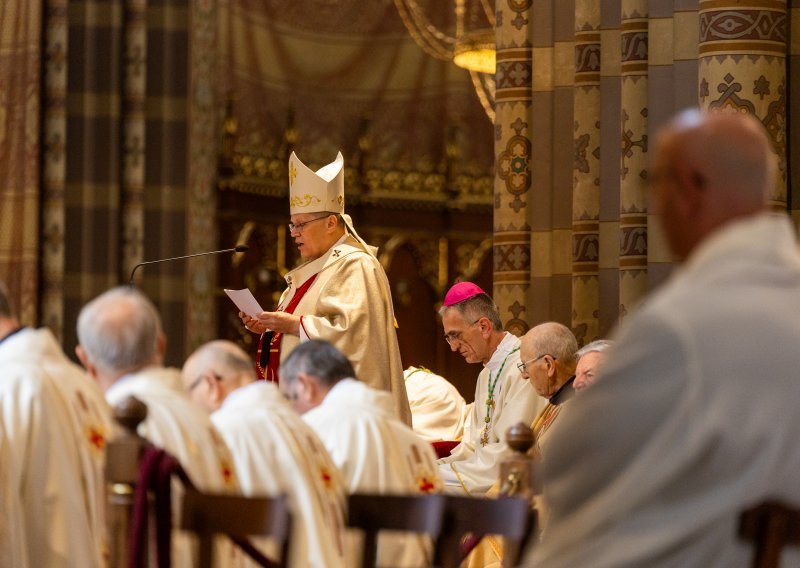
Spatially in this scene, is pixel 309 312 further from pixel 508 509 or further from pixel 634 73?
pixel 508 509

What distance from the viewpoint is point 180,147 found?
12.7m

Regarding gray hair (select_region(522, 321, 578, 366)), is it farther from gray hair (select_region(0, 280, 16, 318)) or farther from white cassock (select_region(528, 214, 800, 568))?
white cassock (select_region(528, 214, 800, 568))

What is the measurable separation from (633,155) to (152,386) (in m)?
4.37

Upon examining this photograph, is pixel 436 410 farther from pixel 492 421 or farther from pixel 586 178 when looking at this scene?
pixel 586 178

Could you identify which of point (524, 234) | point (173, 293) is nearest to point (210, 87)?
point (173, 293)

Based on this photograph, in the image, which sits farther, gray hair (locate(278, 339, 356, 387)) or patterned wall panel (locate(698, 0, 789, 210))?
patterned wall panel (locate(698, 0, 789, 210))

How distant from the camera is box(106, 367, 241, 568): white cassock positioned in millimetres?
4902

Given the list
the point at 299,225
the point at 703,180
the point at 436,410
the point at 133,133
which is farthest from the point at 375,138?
the point at 703,180

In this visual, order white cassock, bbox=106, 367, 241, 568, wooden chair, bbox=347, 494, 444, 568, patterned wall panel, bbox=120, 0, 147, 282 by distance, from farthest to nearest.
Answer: patterned wall panel, bbox=120, 0, 147, 282
white cassock, bbox=106, 367, 241, 568
wooden chair, bbox=347, 494, 444, 568

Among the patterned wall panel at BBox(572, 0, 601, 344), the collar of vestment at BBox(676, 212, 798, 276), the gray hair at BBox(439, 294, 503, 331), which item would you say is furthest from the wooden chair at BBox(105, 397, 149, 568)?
the patterned wall panel at BBox(572, 0, 601, 344)

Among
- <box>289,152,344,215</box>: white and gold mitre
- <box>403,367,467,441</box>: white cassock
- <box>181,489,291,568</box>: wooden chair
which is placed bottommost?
<box>403,367,467,441</box>: white cassock

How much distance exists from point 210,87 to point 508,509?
30.3 feet

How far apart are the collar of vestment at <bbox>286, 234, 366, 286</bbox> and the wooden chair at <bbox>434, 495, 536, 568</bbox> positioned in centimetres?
420

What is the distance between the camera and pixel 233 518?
12.3 ft
